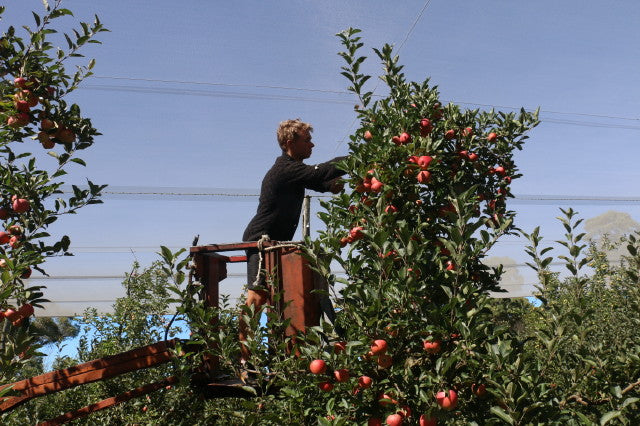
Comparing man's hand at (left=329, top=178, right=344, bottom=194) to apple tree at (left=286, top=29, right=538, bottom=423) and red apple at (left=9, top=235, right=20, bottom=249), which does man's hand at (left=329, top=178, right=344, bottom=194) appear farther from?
red apple at (left=9, top=235, right=20, bottom=249)

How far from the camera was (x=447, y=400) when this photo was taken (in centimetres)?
239

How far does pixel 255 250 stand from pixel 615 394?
101 inches

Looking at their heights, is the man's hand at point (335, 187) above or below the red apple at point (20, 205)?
above

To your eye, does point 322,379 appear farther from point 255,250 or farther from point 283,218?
point 283,218

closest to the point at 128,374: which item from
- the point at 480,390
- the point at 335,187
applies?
the point at 335,187

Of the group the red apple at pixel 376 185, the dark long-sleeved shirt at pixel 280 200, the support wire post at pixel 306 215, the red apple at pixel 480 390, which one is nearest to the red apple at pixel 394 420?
the red apple at pixel 480 390

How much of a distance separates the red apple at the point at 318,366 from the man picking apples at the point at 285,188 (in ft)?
4.50

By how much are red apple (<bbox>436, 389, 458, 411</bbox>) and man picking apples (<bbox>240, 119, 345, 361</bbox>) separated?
189cm

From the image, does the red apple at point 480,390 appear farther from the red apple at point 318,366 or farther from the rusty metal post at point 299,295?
the rusty metal post at point 299,295

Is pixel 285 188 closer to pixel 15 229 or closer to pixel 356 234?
pixel 356 234

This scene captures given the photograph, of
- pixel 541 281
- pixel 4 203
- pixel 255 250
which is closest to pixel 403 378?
pixel 541 281

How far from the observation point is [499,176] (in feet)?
13.3

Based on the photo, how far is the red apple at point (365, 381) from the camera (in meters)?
2.69

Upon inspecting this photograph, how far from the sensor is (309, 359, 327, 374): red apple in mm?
2676
